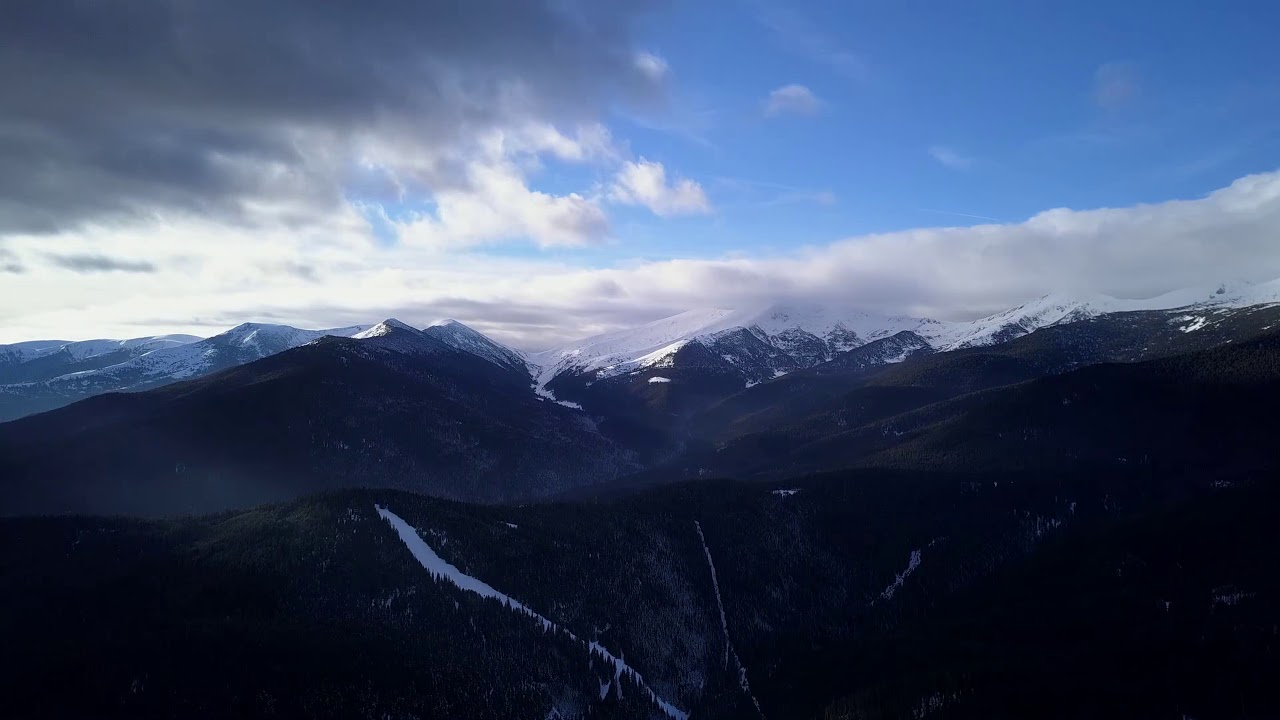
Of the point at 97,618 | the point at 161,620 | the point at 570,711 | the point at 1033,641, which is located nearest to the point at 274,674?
the point at 161,620

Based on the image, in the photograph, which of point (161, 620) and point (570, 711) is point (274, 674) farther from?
point (570, 711)

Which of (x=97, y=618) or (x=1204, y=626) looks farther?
(x=1204, y=626)

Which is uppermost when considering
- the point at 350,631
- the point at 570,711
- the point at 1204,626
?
the point at 350,631

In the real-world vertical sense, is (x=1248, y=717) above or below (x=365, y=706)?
below

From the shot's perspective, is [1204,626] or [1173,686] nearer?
[1173,686]

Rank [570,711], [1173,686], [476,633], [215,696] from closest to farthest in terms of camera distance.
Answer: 1. [215,696]
2. [1173,686]
3. [570,711]
4. [476,633]

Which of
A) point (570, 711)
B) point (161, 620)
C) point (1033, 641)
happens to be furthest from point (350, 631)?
point (1033, 641)

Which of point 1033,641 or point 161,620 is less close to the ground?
→ point 161,620

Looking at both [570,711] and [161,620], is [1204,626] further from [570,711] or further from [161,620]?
[161,620]

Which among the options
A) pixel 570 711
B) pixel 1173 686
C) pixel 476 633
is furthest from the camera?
pixel 476 633
